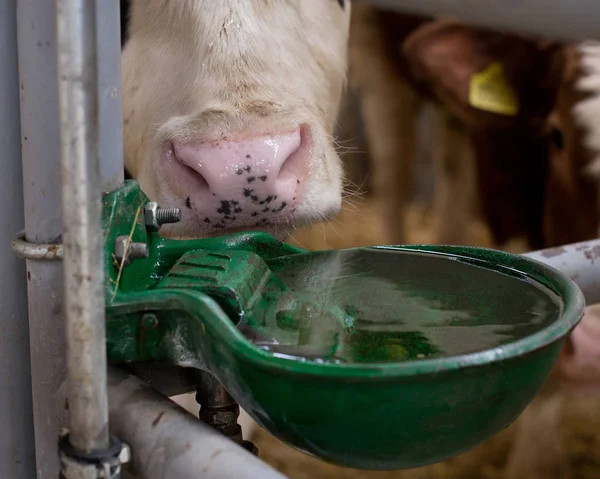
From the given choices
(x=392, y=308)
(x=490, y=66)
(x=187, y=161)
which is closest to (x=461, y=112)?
(x=490, y=66)

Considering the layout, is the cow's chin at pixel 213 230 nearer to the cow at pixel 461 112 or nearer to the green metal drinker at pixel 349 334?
the green metal drinker at pixel 349 334

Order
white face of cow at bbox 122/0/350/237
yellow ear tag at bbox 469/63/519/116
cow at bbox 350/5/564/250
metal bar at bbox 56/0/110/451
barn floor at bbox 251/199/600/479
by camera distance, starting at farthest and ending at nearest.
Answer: cow at bbox 350/5/564/250 < yellow ear tag at bbox 469/63/519/116 < barn floor at bbox 251/199/600/479 < white face of cow at bbox 122/0/350/237 < metal bar at bbox 56/0/110/451

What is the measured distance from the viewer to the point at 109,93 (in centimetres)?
54

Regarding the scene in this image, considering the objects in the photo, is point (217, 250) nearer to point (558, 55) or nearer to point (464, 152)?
point (558, 55)

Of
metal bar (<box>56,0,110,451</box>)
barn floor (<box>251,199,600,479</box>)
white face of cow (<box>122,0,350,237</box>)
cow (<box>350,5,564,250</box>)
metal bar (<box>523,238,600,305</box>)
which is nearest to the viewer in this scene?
metal bar (<box>56,0,110,451</box>)

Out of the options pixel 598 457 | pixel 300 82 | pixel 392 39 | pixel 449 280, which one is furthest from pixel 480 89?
pixel 449 280

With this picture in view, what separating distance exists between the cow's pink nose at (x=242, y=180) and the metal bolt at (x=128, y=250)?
1.25 feet

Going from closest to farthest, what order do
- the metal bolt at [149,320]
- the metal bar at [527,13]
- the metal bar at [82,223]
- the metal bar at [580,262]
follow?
the metal bar at [82,223], the metal bolt at [149,320], the metal bar at [580,262], the metal bar at [527,13]

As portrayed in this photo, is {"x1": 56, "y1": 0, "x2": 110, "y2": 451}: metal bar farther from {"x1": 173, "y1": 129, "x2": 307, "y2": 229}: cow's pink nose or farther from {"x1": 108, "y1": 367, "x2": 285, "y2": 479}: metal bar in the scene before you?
{"x1": 173, "y1": 129, "x2": 307, "y2": 229}: cow's pink nose

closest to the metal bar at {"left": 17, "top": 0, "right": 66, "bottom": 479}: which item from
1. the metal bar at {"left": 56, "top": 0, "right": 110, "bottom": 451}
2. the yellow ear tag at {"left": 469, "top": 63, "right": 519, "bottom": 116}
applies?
the metal bar at {"left": 56, "top": 0, "right": 110, "bottom": 451}

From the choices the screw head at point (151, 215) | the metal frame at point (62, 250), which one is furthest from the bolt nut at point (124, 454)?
the screw head at point (151, 215)

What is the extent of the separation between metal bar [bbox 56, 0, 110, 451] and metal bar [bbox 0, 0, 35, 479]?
0.18 meters

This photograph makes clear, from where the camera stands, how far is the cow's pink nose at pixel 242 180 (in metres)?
0.90

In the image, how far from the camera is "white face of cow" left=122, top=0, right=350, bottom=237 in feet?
3.00
